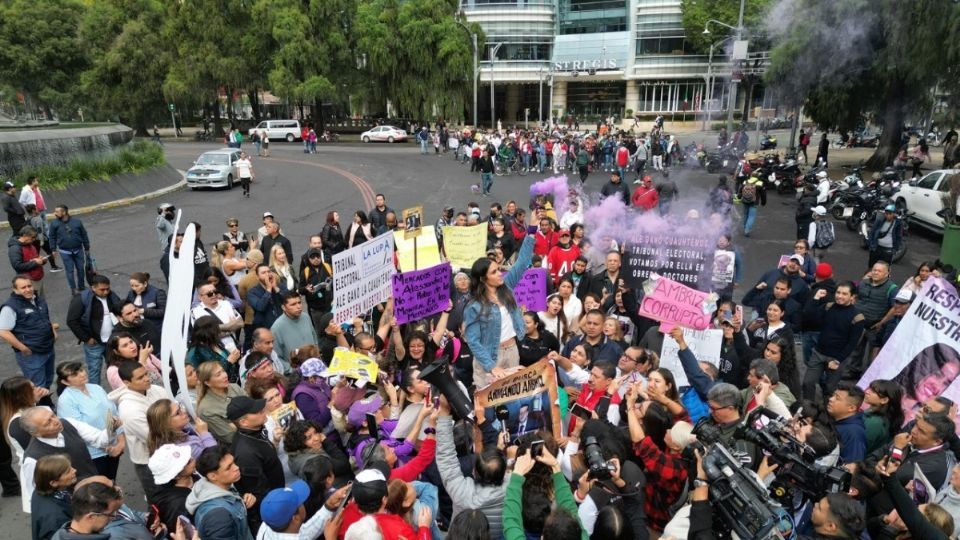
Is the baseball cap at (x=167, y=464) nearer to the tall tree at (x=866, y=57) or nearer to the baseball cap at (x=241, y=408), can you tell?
the baseball cap at (x=241, y=408)

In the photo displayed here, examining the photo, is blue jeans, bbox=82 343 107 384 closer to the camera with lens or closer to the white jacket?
the white jacket

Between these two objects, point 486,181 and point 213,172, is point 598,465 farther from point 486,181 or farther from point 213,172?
point 213,172

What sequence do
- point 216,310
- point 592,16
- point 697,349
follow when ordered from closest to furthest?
point 697,349 → point 216,310 → point 592,16

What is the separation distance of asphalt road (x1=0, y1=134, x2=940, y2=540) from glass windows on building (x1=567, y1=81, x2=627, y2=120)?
29.5 m

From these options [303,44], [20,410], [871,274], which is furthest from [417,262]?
[303,44]

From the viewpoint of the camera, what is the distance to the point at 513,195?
22.0 meters

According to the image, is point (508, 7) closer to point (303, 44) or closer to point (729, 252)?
point (303, 44)

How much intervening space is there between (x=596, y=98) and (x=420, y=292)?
60.5 metres

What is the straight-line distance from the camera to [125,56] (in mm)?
40844

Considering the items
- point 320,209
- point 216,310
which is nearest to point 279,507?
point 216,310

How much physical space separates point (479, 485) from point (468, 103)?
43.0 m

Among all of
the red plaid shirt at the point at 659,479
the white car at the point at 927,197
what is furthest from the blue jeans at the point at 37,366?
the white car at the point at 927,197

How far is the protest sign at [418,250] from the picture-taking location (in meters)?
8.45

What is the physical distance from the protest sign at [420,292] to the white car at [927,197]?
13.6 metres
